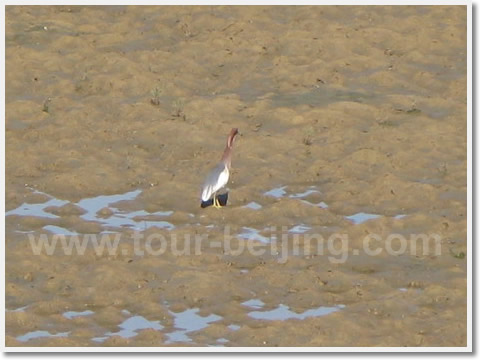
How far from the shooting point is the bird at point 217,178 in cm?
1600

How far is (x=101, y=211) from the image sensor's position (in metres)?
16.0

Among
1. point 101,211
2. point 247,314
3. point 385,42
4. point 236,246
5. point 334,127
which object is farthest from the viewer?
point 385,42

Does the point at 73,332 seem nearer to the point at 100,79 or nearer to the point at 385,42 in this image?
the point at 100,79

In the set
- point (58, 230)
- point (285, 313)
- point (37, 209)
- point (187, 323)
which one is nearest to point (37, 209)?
point (37, 209)

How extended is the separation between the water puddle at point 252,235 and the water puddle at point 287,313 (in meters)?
1.78

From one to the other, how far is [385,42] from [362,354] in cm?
941

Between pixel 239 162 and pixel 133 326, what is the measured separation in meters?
4.69

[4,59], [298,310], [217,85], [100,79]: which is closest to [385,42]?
[217,85]

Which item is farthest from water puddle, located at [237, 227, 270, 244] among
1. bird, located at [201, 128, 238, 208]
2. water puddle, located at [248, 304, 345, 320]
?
water puddle, located at [248, 304, 345, 320]

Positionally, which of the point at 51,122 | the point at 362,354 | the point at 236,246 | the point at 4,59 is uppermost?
the point at 4,59

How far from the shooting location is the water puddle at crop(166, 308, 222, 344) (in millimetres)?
12805

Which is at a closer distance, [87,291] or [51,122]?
[87,291]

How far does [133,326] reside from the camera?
13.1 metres

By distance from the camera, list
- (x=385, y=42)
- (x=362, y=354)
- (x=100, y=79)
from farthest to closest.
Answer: (x=385, y=42) < (x=100, y=79) < (x=362, y=354)
